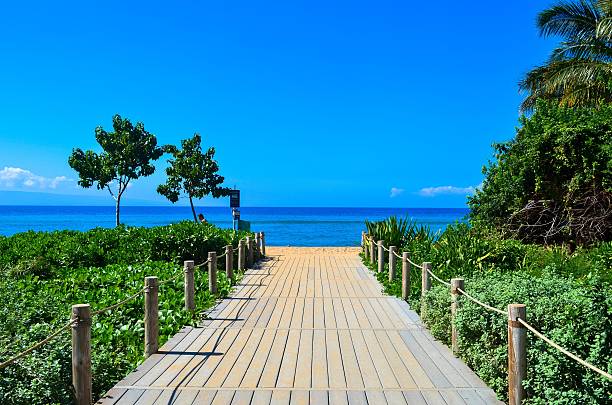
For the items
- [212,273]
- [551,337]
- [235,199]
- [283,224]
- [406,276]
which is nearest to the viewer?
[551,337]

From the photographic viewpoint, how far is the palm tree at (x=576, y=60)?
17.6 m

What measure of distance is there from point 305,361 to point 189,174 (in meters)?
26.1

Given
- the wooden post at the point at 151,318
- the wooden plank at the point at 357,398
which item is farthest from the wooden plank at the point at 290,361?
the wooden post at the point at 151,318

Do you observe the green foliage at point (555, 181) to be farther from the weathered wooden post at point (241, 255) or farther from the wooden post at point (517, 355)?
the wooden post at point (517, 355)

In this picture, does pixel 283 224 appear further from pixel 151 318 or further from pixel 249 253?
pixel 151 318

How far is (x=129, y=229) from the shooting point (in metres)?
17.7

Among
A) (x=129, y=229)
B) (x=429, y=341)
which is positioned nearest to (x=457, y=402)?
(x=429, y=341)

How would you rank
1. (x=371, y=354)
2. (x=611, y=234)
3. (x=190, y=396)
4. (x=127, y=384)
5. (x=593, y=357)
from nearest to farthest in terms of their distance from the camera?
(x=593, y=357)
(x=190, y=396)
(x=127, y=384)
(x=371, y=354)
(x=611, y=234)

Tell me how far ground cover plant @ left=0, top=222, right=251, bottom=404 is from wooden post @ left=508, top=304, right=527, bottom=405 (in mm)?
3682

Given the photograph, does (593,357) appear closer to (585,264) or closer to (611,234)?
(585,264)

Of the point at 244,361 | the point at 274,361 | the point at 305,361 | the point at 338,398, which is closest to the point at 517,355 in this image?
the point at 338,398

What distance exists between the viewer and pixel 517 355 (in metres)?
4.68

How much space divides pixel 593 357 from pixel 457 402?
1192 mm

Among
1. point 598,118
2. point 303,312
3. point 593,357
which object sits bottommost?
point 303,312
